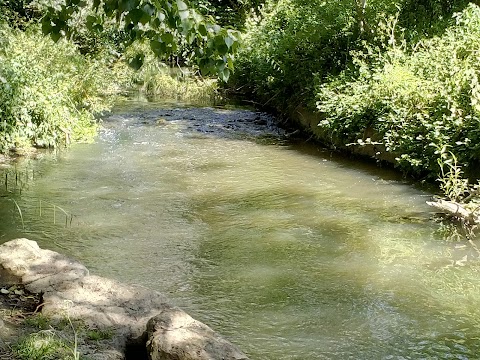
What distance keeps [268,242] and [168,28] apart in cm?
455

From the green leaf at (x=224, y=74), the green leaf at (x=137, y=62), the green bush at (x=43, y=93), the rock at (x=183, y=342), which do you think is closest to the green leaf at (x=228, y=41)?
the green leaf at (x=224, y=74)

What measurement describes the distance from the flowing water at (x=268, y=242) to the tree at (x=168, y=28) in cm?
265

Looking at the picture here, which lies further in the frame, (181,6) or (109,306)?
(109,306)

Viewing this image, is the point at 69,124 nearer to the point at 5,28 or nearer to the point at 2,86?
the point at 2,86

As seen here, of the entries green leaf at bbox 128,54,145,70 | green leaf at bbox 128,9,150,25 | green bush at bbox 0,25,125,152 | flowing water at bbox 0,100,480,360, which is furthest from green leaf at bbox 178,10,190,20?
green bush at bbox 0,25,125,152

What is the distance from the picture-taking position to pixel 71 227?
279 inches

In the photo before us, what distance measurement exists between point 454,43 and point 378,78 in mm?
1321

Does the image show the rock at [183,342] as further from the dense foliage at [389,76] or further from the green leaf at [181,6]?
the dense foliage at [389,76]

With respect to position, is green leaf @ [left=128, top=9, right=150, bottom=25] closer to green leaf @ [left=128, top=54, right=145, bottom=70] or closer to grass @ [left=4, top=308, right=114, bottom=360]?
green leaf @ [left=128, top=54, right=145, bottom=70]

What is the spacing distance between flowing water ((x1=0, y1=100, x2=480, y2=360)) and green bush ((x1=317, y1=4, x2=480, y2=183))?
0.57 meters

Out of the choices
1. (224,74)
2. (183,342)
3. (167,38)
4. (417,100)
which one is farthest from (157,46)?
(417,100)

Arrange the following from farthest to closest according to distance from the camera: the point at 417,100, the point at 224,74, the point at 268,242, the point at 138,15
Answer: the point at 417,100 → the point at 268,242 → the point at 224,74 → the point at 138,15

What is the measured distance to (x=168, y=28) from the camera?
2.45 m

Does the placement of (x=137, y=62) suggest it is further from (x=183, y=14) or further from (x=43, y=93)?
(x=43, y=93)
